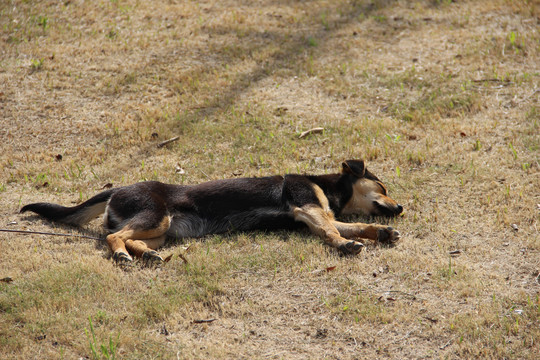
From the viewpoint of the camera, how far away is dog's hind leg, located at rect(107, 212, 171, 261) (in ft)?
19.0

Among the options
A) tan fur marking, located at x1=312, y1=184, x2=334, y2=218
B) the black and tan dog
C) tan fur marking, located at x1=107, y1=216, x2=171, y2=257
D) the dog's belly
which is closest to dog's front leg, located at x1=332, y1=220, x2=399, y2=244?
the black and tan dog

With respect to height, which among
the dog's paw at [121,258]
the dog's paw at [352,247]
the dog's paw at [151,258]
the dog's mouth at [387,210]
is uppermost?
the dog's paw at [121,258]

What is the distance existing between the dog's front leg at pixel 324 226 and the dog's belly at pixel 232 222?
160 mm

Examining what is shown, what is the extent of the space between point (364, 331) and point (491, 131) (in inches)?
198

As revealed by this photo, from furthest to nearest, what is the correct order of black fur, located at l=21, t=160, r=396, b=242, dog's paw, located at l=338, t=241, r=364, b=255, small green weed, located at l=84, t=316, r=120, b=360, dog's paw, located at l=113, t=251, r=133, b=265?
black fur, located at l=21, t=160, r=396, b=242, dog's paw, located at l=338, t=241, r=364, b=255, dog's paw, located at l=113, t=251, r=133, b=265, small green weed, located at l=84, t=316, r=120, b=360

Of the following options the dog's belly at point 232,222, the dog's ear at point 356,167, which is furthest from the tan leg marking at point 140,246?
the dog's ear at point 356,167

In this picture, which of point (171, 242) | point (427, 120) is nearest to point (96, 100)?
point (171, 242)

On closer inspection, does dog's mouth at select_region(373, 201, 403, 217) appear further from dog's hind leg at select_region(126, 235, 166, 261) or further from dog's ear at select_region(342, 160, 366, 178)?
dog's hind leg at select_region(126, 235, 166, 261)

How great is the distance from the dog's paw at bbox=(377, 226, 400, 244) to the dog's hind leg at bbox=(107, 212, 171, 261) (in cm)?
227

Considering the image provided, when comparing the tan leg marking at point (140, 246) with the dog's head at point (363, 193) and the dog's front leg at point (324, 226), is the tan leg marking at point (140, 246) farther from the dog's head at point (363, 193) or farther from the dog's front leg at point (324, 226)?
the dog's head at point (363, 193)

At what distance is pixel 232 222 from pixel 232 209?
15 cm

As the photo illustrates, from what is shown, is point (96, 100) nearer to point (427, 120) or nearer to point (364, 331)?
point (427, 120)

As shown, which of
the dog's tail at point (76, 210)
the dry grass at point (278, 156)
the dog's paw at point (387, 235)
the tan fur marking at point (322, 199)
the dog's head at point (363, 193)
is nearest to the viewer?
the dry grass at point (278, 156)

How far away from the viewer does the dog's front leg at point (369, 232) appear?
610 cm
